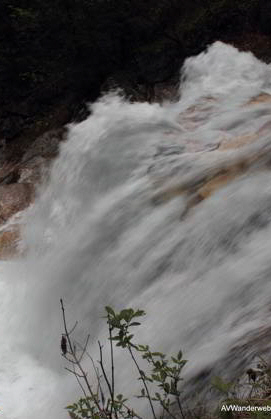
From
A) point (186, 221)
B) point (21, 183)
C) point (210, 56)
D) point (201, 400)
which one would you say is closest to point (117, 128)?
point (21, 183)

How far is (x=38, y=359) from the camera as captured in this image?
5.41 metres

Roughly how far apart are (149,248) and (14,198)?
4.84 meters

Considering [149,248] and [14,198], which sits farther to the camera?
[14,198]

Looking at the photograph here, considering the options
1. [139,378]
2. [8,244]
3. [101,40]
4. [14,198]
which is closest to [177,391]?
[139,378]

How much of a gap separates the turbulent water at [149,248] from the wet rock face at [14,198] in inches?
9.5

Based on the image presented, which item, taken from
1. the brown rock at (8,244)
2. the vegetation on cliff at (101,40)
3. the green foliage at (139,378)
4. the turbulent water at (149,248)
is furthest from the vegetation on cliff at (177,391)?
the vegetation on cliff at (101,40)

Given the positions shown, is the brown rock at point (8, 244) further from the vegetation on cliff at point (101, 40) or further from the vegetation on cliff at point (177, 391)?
the vegetation on cliff at point (177, 391)

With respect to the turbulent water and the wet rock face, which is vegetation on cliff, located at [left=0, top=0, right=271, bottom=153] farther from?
the wet rock face

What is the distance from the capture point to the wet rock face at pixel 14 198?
920cm

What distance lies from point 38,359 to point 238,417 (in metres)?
3.34

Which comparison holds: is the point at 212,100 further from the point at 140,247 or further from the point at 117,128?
the point at 140,247

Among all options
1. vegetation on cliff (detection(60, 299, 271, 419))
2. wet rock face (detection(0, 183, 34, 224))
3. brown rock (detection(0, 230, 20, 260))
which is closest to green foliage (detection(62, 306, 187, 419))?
vegetation on cliff (detection(60, 299, 271, 419))

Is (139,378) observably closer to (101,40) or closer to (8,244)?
(8,244)

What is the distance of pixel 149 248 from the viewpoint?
17.7 feet
